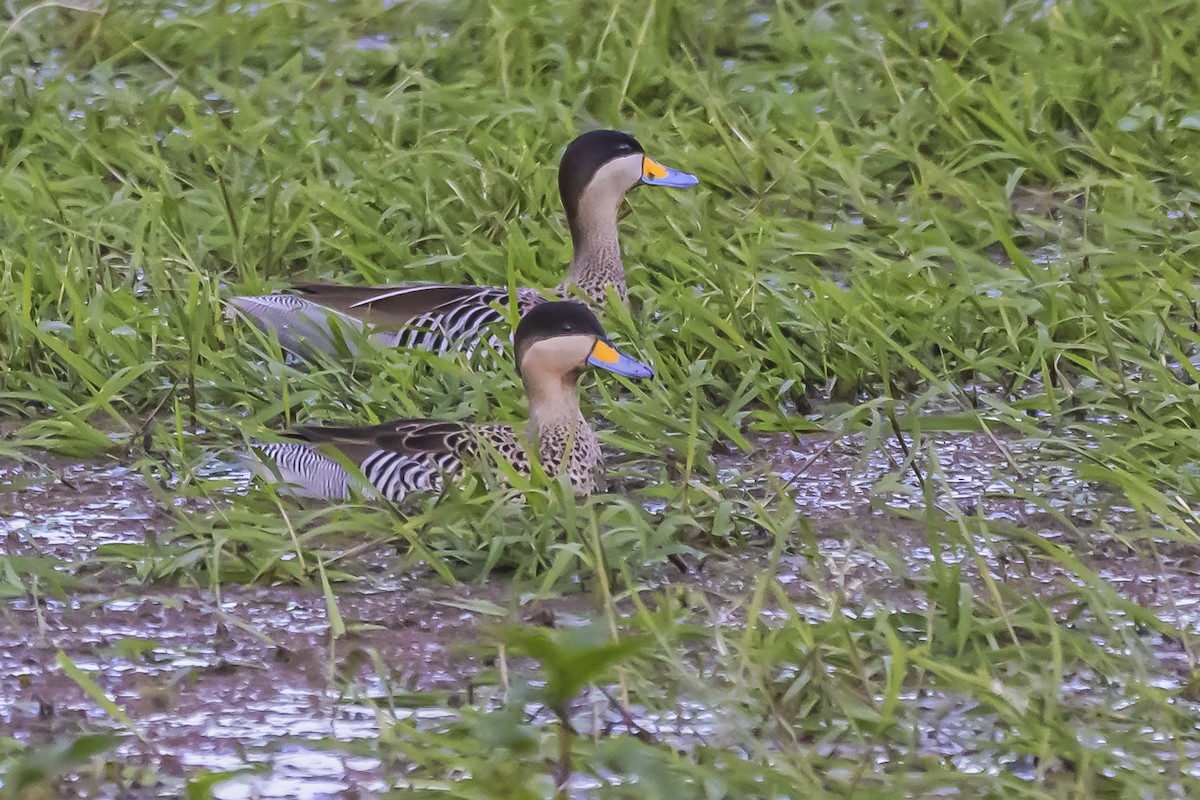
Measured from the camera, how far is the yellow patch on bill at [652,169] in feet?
21.2

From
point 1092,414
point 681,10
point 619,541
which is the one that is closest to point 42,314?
point 619,541

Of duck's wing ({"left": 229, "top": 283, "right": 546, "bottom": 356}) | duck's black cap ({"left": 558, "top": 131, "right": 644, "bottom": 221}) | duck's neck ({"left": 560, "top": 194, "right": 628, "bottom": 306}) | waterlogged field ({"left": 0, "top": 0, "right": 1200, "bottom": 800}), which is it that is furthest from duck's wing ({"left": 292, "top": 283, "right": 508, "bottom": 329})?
duck's black cap ({"left": 558, "top": 131, "right": 644, "bottom": 221})

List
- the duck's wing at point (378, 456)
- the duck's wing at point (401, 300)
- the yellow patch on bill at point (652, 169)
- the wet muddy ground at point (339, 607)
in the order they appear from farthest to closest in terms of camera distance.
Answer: the yellow patch on bill at point (652, 169)
the duck's wing at point (401, 300)
the duck's wing at point (378, 456)
the wet muddy ground at point (339, 607)

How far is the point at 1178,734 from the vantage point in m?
3.38

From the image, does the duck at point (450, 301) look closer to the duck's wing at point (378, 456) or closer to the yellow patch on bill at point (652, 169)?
the yellow patch on bill at point (652, 169)

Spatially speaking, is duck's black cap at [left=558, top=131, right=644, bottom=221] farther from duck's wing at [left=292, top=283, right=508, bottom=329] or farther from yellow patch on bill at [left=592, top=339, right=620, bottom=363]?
yellow patch on bill at [left=592, top=339, right=620, bottom=363]

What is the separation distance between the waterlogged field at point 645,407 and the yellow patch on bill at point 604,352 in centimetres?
16

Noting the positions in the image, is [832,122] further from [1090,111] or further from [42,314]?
[42,314]

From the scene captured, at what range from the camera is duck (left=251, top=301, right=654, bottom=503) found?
468 cm

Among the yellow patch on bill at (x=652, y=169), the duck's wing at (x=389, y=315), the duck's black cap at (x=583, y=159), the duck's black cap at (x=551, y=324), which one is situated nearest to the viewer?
the duck's black cap at (x=551, y=324)

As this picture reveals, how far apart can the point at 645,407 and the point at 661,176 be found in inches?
60.0

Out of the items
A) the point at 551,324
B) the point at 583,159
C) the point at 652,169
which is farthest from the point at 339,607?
the point at 652,169

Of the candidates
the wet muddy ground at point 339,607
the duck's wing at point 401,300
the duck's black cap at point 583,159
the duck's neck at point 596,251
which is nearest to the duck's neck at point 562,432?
the wet muddy ground at point 339,607

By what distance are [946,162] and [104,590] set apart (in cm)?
364
